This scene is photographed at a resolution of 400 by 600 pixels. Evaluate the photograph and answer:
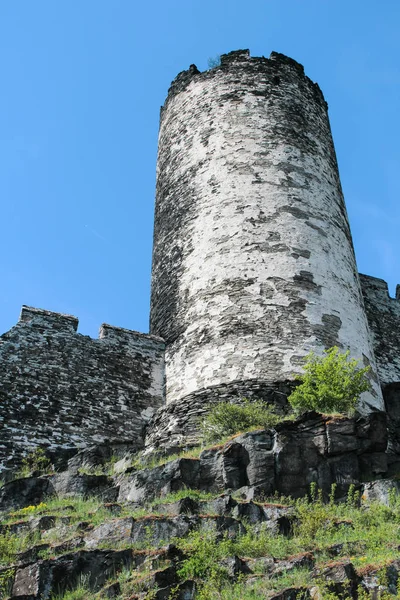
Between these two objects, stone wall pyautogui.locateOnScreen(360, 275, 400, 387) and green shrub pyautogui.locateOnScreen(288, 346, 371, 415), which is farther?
stone wall pyautogui.locateOnScreen(360, 275, 400, 387)

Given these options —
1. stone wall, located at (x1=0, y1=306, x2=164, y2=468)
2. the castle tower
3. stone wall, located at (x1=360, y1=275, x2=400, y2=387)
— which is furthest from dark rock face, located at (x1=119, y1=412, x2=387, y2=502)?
stone wall, located at (x1=360, y1=275, x2=400, y2=387)

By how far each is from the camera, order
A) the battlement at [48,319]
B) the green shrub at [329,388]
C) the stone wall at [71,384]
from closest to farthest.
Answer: the green shrub at [329,388] → the stone wall at [71,384] → the battlement at [48,319]

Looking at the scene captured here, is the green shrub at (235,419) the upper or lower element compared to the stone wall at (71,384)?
lower

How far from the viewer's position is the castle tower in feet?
47.2

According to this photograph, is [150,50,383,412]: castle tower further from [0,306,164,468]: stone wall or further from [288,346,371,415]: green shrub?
[288,346,371,415]: green shrub

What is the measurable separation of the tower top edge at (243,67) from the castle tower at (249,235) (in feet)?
0.13

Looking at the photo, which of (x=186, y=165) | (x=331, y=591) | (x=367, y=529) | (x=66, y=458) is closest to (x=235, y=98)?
(x=186, y=165)

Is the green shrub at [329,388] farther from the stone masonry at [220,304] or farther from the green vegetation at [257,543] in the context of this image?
the green vegetation at [257,543]

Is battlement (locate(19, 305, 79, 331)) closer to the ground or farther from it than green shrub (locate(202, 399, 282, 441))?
farther from it

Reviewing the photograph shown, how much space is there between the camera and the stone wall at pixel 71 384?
45.6 feet

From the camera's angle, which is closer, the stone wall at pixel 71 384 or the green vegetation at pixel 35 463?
the green vegetation at pixel 35 463

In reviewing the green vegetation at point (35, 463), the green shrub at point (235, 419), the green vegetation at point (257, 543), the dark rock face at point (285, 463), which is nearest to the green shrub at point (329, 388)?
the green shrub at point (235, 419)

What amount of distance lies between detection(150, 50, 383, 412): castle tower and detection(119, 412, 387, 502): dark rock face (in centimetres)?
242

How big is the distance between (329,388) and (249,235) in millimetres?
4469
